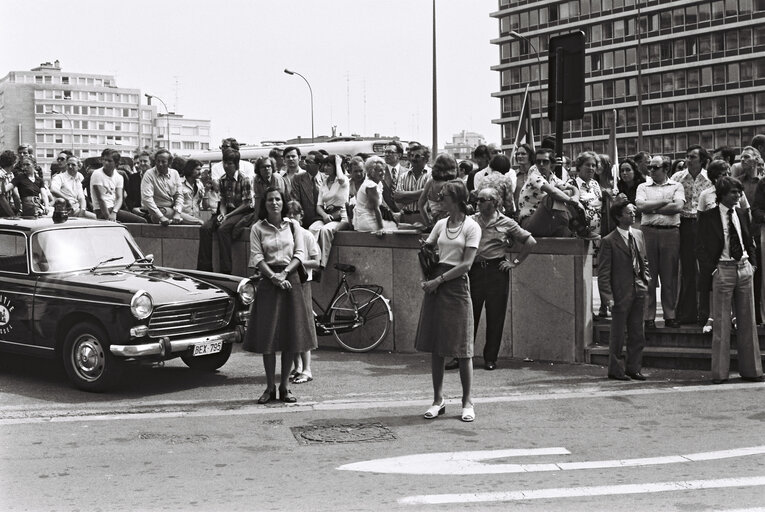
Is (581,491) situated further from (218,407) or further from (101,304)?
(101,304)

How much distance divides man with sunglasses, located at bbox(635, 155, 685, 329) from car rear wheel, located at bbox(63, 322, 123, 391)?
19.2 ft

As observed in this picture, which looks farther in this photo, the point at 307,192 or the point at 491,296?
the point at 307,192

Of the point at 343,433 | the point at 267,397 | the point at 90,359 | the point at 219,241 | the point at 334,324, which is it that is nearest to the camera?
the point at 343,433

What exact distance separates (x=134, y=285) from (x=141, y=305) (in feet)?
1.37

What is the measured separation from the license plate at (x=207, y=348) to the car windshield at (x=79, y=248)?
1542 millimetres

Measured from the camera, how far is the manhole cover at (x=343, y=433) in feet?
24.2

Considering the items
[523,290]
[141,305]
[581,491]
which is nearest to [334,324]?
[523,290]

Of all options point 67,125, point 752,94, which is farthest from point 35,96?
point 752,94

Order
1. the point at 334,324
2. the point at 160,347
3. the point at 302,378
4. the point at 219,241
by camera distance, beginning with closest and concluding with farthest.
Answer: the point at 160,347 < the point at 302,378 < the point at 334,324 < the point at 219,241

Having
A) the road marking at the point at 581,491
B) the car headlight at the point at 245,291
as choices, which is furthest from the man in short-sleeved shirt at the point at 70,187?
the road marking at the point at 581,491

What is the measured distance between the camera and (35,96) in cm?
16062

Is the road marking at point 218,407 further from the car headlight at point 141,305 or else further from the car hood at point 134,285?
the car hood at point 134,285

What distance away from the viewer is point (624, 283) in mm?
9680

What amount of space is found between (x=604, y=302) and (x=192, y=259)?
6.38 metres
